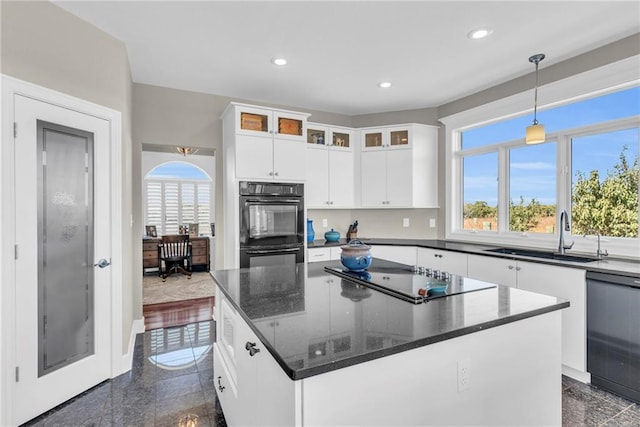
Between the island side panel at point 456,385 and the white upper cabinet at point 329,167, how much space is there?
122 inches

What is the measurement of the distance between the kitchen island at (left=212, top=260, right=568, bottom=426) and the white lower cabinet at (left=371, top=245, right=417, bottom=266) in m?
2.32

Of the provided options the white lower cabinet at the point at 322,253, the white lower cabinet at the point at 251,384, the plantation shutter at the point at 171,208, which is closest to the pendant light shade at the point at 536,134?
the white lower cabinet at the point at 322,253

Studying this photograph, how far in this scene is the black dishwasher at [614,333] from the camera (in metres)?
2.17

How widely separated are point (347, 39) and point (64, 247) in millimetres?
2650

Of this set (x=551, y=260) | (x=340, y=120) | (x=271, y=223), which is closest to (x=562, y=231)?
(x=551, y=260)

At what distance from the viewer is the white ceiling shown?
2.24 metres

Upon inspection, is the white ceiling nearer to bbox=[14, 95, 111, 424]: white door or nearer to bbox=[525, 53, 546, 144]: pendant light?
bbox=[525, 53, 546, 144]: pendant light

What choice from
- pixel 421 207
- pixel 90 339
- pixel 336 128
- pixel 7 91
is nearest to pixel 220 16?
pixel 7 91

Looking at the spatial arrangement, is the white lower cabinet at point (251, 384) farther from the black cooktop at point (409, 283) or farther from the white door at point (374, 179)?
the white door at point (374, 179)

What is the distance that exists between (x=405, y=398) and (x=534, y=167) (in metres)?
3.25

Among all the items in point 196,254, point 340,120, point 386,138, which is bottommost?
point 196,254

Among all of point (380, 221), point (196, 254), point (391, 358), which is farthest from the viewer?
point (196, 254)

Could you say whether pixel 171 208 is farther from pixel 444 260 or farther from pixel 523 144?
pixel 523 144

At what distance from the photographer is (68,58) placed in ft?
7.45
